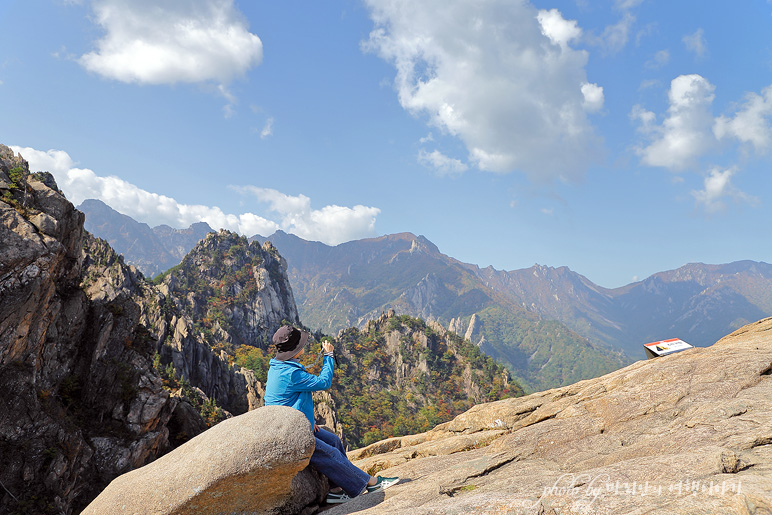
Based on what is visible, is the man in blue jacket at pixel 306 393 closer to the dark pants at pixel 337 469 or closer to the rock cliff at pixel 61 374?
the dark pants at pixel 337 469

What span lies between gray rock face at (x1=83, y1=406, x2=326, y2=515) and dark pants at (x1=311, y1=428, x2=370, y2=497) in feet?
1.83

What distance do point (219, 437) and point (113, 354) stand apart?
87.6 feet

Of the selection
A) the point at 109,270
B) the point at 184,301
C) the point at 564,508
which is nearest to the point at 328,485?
the point at 564,508

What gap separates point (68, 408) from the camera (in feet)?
71.1

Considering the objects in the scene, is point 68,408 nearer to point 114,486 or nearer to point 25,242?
point 25,242

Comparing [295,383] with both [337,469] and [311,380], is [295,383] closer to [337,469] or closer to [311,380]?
[311,380]

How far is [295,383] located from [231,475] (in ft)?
5.60

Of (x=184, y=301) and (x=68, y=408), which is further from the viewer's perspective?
(x=184, y=301)

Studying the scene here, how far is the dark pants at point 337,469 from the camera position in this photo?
6730 millimetres

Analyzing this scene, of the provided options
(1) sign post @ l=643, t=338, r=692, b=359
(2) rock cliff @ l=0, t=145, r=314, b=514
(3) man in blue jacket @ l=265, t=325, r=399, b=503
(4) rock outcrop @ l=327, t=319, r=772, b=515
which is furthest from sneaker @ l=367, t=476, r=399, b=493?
(2) rock cliff @ l=0, t=145, r=314, b=514

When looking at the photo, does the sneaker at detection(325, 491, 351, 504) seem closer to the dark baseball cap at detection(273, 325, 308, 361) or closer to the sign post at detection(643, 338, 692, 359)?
the dark baseball cap at detection(273, 325, 308, 361)

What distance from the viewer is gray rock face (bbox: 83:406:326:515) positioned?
18.0ft

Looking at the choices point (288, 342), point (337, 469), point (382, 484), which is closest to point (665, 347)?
point (382, 484)

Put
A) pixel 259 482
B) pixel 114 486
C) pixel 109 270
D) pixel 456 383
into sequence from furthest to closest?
pixel 456 383 → pixel 109 270 → pixel 114 486 → pixel 259 482
